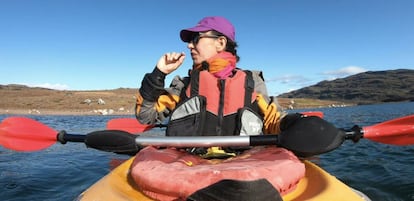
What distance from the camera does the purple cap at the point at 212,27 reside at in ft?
12.6

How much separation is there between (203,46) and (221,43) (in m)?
0.23

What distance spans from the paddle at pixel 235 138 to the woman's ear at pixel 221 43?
1.41 m

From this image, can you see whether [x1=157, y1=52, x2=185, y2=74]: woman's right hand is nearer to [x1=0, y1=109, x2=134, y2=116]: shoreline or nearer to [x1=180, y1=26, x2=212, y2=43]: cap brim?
[x1=180, y1=26, x2=212, y2=43]: cap brim

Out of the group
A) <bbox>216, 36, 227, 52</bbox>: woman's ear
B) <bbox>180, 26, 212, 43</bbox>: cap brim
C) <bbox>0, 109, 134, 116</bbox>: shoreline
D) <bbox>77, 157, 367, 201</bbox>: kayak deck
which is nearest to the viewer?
<bbox>77, 157, 367, 201</bbox>: kayak deck

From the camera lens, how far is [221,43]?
13.1 feet

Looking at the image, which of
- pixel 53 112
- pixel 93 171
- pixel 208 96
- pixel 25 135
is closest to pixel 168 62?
pixel 208 96

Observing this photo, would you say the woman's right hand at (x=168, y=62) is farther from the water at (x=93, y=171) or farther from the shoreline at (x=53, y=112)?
the shoreline at (x=53, y=112)

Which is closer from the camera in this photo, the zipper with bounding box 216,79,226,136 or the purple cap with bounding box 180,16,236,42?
the zipper with bounding box 216,79,226,136

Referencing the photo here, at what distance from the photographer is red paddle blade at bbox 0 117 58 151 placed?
13.1 ft

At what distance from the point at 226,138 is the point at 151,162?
0.66 m

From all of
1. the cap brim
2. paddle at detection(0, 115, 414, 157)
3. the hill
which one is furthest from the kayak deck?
Result: the hill

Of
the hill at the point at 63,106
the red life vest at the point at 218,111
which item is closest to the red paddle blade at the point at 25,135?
the red life vest at the point at 218,111

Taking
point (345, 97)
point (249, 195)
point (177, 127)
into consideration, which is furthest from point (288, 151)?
point (345, 97)

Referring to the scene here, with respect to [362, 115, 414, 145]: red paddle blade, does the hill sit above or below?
below
